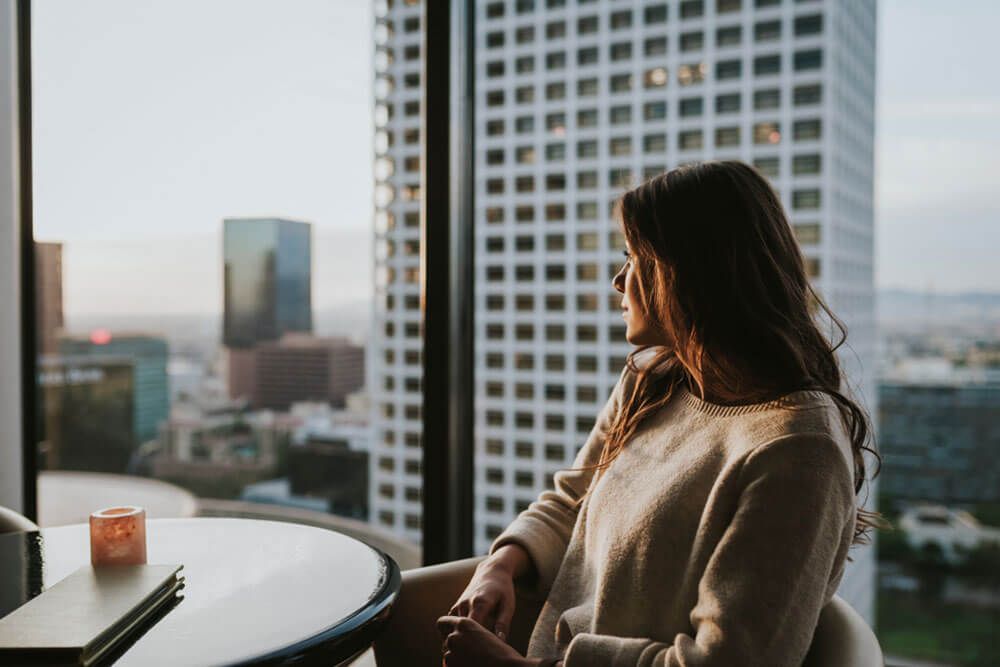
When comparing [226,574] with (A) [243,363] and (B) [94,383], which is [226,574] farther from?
(B) [94,383]

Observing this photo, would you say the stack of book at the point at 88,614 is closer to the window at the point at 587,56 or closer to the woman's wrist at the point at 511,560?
the woman's wrist at the point at 511,560

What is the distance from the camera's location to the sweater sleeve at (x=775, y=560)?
86cm

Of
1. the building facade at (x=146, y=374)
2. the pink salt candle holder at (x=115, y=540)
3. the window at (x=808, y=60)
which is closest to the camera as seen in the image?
the pink salt candle holder at (x=115, y=540)

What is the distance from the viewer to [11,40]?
8.02 feet

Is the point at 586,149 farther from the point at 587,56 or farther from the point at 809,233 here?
the point at 809,233

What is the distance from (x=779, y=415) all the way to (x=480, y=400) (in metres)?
1.20

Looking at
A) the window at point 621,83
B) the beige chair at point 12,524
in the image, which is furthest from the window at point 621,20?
the beige chair at point 12,524

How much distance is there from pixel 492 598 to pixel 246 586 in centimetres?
36

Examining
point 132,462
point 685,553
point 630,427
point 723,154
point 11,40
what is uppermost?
point 11,40

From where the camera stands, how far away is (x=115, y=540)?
1.14 metres

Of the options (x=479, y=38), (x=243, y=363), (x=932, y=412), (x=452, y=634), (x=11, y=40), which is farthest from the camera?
(x=11, y=40)

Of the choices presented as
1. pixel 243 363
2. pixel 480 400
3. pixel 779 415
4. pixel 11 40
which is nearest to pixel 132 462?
pixel 243 363

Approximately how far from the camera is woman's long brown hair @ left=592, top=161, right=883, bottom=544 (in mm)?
1026

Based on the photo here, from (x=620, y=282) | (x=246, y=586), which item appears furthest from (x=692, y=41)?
(x=246, y=586)
